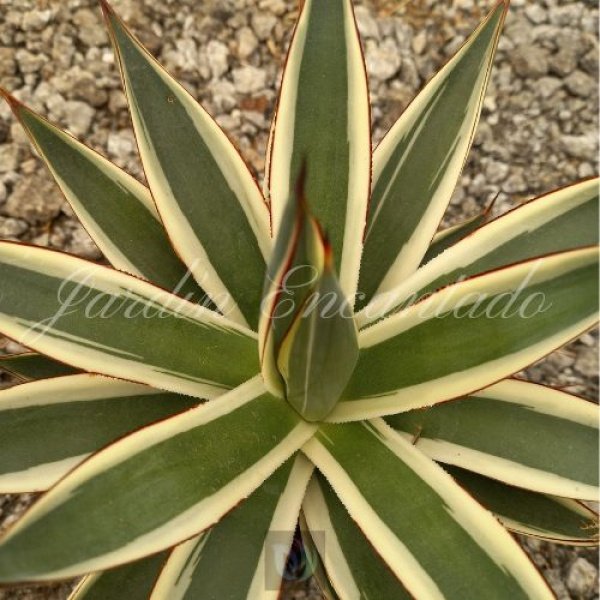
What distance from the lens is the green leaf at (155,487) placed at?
0.62 metres

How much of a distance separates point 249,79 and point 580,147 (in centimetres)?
81

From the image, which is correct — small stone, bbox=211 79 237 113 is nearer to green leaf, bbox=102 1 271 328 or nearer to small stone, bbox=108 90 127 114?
small stone, bbox=108 90 127 114

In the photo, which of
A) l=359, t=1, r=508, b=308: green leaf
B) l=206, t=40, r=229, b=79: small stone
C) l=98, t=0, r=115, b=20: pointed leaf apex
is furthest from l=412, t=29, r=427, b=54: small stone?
l=98, t=0, r=115, b=20: pointed leaf apex

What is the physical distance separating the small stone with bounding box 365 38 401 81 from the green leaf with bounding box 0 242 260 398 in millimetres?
1074

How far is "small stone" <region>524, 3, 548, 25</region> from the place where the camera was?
1.83 meters

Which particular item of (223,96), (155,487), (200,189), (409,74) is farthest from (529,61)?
(155,487)

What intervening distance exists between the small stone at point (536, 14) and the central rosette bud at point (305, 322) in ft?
4.60

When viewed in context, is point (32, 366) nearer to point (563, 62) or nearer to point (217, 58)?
point (217, 58)

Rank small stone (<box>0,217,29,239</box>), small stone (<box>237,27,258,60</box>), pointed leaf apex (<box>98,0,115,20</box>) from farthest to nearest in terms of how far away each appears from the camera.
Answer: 1. small stone (<box>237,27,258,60</box>)
2. small stone (<box>0,217,29,239</box>)
3. pointed leaf apex (<box>98,0,115,20</box>)

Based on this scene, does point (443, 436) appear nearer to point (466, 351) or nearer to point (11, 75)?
point (466, 351)

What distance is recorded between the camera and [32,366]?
3.46ft

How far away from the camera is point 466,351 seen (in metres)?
0.81

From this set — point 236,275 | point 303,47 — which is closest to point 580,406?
point 236,275

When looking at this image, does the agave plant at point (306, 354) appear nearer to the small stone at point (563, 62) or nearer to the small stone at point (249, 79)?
the small stone at point (249, 79)
